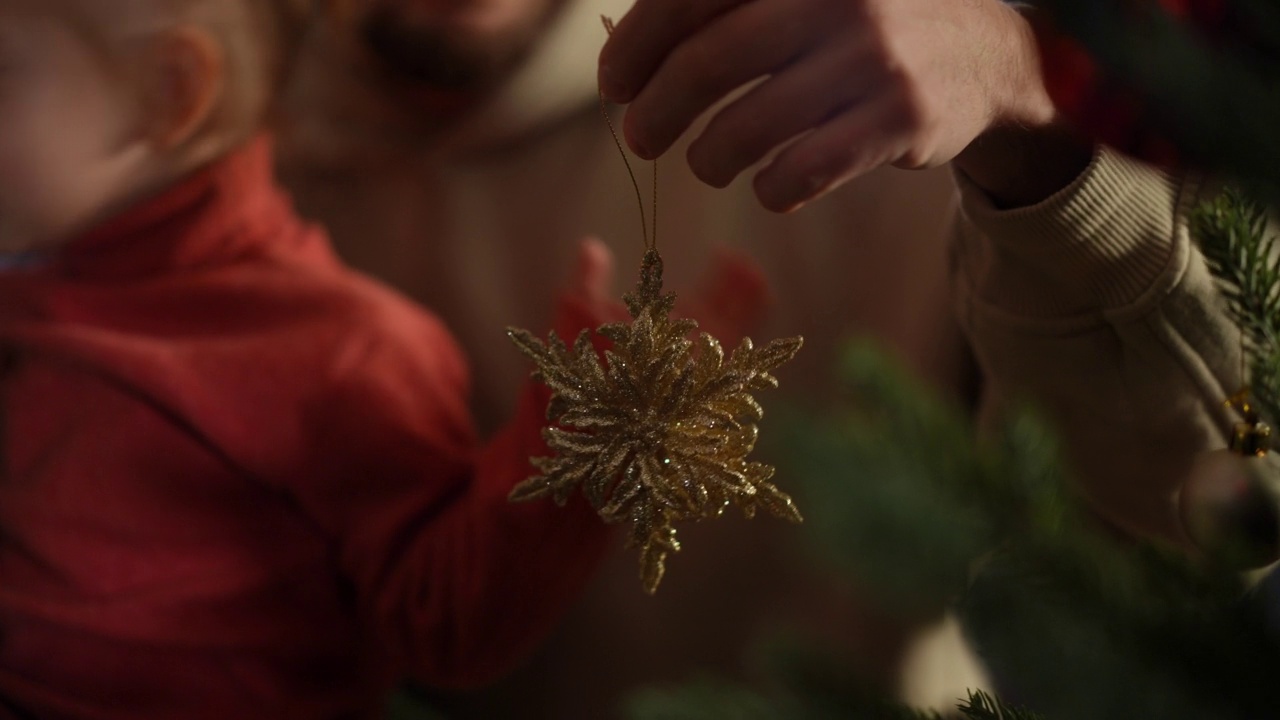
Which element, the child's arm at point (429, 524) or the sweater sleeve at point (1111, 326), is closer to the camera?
the sweater sleeve at point (1111, 326)

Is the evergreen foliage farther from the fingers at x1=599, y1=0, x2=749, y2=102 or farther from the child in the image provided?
the child

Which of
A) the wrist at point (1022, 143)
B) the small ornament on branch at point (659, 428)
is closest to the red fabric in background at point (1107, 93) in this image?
the wrist at point (1022, 143)

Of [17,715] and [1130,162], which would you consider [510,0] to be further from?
[17,715]

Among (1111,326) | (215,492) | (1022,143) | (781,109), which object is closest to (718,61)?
(781,109)

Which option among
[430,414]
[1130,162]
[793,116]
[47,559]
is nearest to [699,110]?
[793,116]

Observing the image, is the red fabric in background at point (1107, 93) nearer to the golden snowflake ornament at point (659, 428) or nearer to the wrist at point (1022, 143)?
the wrist at point (1022, 143)

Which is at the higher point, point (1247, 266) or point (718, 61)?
point (718, 61)

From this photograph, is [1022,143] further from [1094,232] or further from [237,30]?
[237,30]
